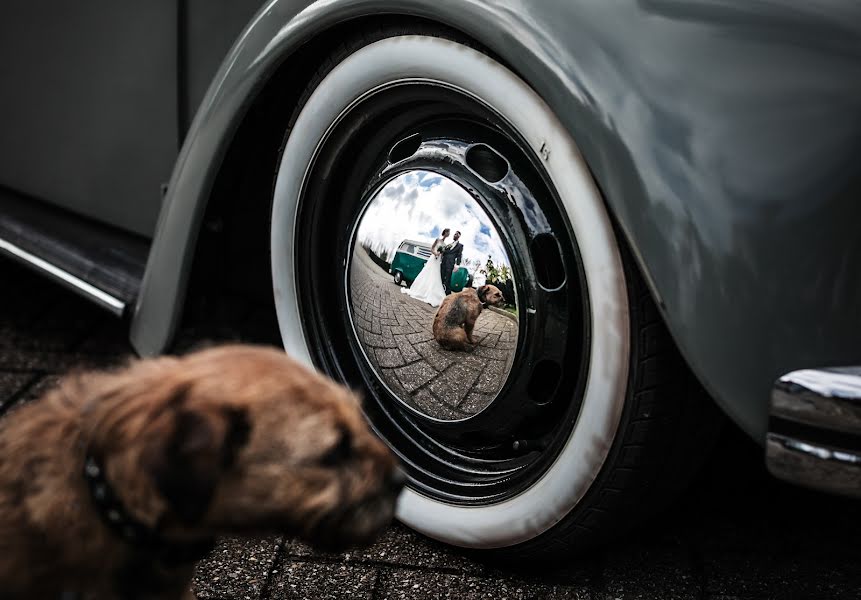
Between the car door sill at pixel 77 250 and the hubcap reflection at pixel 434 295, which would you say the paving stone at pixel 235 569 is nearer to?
the hubcap reflection at pixel 434 295

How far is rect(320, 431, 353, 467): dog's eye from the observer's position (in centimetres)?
105

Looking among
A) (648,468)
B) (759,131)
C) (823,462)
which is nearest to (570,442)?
(648,468)

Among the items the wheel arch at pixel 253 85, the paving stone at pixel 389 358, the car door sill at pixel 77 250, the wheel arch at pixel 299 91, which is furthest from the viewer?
the car door sill at pixel 77 250

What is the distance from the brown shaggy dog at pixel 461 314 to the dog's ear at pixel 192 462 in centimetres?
69

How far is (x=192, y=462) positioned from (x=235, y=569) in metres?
0.82

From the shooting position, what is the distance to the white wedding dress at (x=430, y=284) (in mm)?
1653

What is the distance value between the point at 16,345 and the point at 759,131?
229 cm

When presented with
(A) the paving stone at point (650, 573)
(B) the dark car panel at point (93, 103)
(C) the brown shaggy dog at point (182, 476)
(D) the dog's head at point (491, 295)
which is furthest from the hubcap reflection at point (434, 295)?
Result: (B) the dark car panel at point (93, 103)

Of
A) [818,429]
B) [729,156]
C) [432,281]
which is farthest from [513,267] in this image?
[818,429]

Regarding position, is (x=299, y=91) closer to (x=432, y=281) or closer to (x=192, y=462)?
(x=432, y=281)

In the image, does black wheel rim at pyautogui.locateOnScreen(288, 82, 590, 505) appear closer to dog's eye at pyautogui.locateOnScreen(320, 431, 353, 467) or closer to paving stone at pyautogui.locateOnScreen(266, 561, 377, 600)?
paving stone at pyautogui.locateOnScreen(266, 561, 377, 600)

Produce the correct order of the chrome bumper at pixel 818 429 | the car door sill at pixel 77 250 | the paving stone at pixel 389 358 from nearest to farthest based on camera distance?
the chrome bumper at pixel 818 429 < the paving stone at pixel 389 358 < the car door sill at pixel 77 250

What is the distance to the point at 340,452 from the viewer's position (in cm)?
106

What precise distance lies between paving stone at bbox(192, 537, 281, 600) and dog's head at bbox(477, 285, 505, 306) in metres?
0.65
